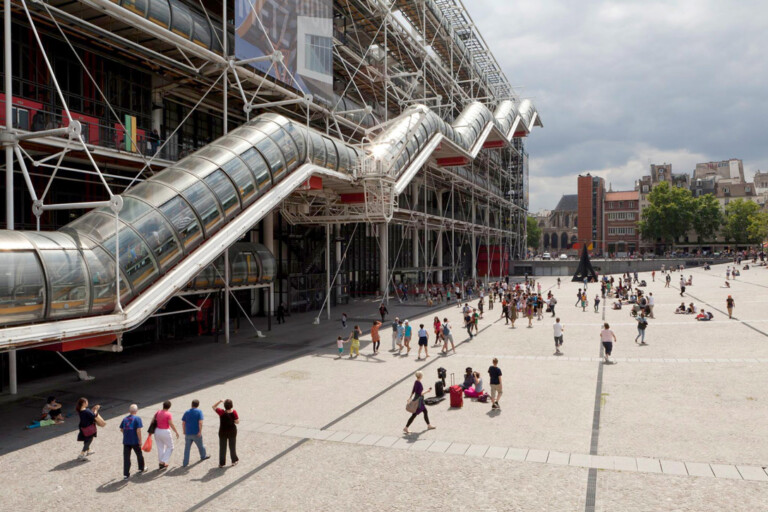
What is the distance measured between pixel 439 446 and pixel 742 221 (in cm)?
10553

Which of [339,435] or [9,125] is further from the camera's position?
[9,125]

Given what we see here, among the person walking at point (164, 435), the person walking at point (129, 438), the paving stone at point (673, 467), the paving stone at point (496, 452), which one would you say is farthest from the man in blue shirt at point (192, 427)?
the paving stone at point (673, 467)

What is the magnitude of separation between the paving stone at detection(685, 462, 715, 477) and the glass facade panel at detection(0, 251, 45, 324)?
11.8 metres

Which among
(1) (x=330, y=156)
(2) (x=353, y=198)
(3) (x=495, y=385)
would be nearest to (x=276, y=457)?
(3) (x=495, y=385)

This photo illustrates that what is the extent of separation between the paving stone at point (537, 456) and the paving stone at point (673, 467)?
173 centimetres

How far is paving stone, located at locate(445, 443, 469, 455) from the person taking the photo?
9.16 m

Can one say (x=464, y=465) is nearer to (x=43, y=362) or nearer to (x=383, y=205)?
(x=43, y=362)

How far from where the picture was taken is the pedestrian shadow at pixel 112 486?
7.82m

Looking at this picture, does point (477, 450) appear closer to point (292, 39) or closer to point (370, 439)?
point (370, 439)

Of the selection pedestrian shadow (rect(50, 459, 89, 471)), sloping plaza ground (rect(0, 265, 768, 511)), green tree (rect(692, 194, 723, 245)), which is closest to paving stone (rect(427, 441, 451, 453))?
sloping plaza ground (rect(0, 265, 768, 511))

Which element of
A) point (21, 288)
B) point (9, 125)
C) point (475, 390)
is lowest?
point (475, 390)

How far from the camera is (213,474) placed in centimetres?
→ 833

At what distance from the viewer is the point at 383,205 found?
79.3ft

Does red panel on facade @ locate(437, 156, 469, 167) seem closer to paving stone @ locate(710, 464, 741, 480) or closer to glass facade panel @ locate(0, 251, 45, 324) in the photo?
glass facade panel @ locate(0, 251, 45, 324)
